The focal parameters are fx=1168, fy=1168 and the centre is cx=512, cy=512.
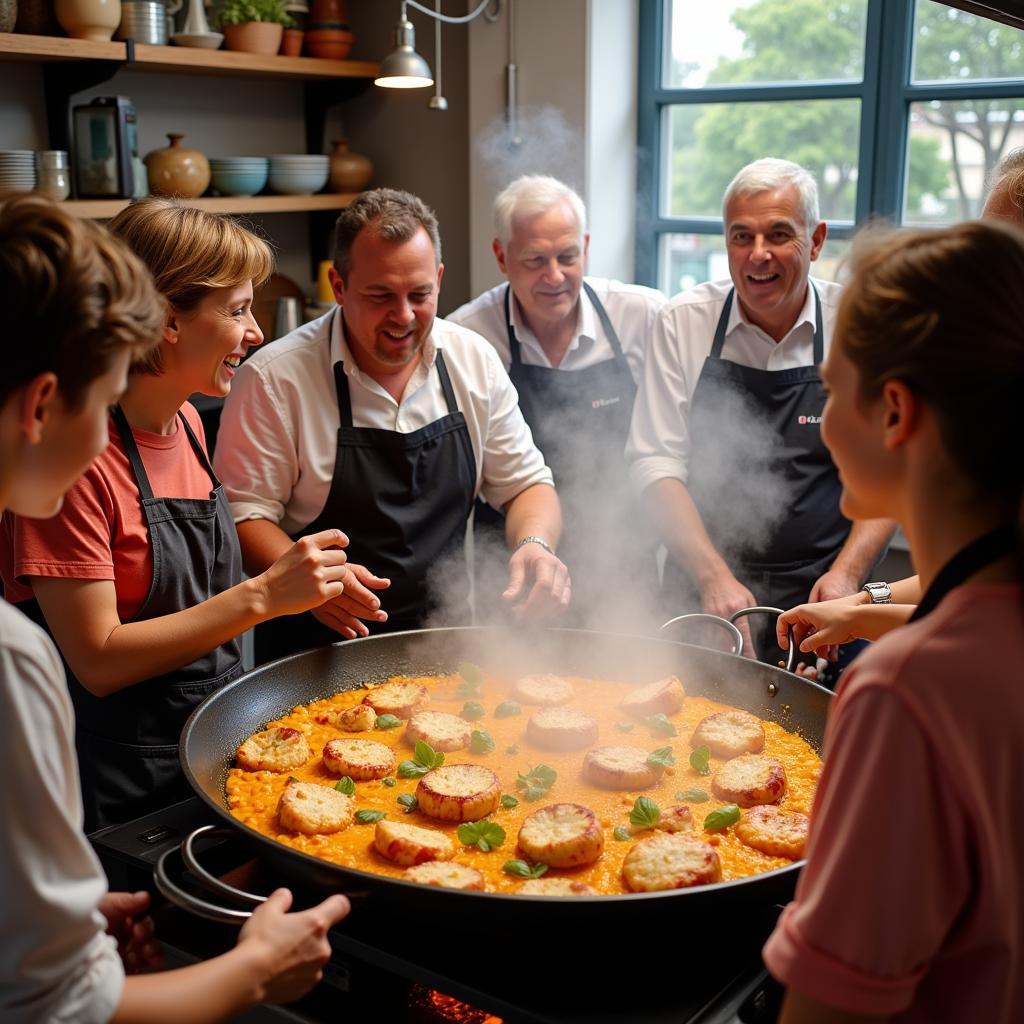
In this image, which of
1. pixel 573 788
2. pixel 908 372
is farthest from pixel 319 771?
pixel 908 372

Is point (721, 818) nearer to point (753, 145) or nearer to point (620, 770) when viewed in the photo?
point (620, 770)

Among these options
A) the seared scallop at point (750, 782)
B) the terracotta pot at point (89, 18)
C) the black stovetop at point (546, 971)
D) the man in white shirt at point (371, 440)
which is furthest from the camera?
the terracotta pot at point (89, 18)

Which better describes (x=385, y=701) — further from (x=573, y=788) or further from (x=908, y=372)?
(x=908, y=372)

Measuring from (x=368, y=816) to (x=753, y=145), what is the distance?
147 inches

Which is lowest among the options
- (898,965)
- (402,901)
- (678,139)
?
(402,901)

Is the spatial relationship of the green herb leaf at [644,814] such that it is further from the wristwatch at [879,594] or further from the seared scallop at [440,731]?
the wristwatch at [879,594]

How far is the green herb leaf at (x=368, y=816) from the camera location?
2.03 metres

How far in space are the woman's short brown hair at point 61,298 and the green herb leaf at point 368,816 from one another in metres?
1.05

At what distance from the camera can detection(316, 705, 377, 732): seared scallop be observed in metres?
2.38

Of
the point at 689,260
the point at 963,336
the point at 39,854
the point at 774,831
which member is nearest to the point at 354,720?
the point at 774,831

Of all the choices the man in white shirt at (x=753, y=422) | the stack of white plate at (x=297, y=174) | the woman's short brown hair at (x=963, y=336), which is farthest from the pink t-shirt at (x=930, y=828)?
the stack of white plate at (x=297, y=174)

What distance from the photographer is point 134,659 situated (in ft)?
6.95

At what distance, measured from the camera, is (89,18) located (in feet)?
12.9

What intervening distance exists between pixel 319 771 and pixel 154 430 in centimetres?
75
